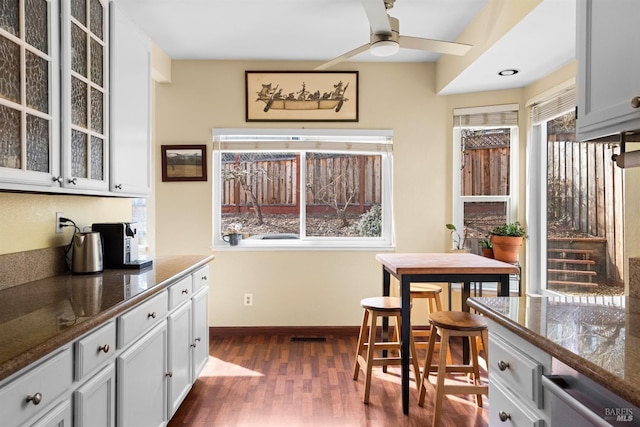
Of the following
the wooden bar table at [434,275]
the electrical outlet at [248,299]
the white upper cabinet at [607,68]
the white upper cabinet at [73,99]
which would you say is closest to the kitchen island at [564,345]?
the white upper cabinet at [607,68]

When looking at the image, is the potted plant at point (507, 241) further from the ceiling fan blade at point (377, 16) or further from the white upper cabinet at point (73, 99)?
the white upper cabinet at point (73, 99)

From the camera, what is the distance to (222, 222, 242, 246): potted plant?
12.9ft

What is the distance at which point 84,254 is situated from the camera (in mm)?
2137

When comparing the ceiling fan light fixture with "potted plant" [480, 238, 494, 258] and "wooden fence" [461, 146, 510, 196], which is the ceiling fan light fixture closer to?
"wooden fence" [461, 146, 510, 196]

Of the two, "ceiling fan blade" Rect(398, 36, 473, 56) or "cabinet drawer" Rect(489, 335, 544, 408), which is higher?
"ceiling fan blade" Rect(398, 36, 473, 56)

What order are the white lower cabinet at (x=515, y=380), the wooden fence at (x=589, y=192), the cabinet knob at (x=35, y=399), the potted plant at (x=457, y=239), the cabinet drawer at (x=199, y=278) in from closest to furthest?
the cabinet knob at (x=35, y=399), the white lower cabinet at (x=515, y=380), the cabinet drawer at (x=199, y=278), the wooden fence at (x=589, y=192), the potted plant at (x=457, y=239)

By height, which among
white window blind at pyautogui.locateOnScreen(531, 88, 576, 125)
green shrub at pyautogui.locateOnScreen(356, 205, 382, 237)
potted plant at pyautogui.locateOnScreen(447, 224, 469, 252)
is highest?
white window blind at pyautogui.locateOnScreen(531, 88, 576, 125)

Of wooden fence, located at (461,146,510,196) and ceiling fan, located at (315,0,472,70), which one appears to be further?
wooden fence, located at (461,146,510,196)

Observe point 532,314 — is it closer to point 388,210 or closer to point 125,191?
point 125,191

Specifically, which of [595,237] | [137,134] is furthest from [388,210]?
[137,134]

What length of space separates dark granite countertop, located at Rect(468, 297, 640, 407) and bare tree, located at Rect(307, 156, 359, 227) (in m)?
2.49

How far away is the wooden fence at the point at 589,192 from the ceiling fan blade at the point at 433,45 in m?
1.01

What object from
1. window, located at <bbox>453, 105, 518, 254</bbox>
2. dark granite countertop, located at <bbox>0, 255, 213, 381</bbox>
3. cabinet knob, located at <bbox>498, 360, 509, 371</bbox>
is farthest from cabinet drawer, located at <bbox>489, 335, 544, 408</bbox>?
window, located at <bbox>453, 105, 518, 254</bbox>

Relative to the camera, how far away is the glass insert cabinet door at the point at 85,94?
1.75 metres
